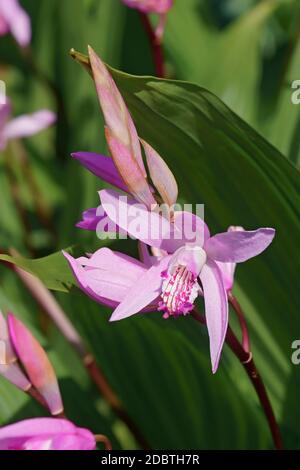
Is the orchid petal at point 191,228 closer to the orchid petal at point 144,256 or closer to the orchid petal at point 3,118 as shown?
the orchid petal at point 144,256

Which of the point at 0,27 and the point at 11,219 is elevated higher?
the point at 0,27

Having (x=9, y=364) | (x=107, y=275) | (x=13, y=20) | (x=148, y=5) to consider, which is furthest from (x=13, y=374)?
(x=13, y=20)

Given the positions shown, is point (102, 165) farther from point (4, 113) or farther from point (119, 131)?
point (4, 113)

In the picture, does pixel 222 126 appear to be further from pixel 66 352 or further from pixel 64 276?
pixel 66 352

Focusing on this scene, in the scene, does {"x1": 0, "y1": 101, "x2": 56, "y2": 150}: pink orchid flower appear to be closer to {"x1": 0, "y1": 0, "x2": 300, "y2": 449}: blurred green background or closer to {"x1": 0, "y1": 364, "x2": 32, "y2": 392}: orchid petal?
{"x1": 0, "y1": 0, "x2": 300, "y2": 449}: blurred green background
